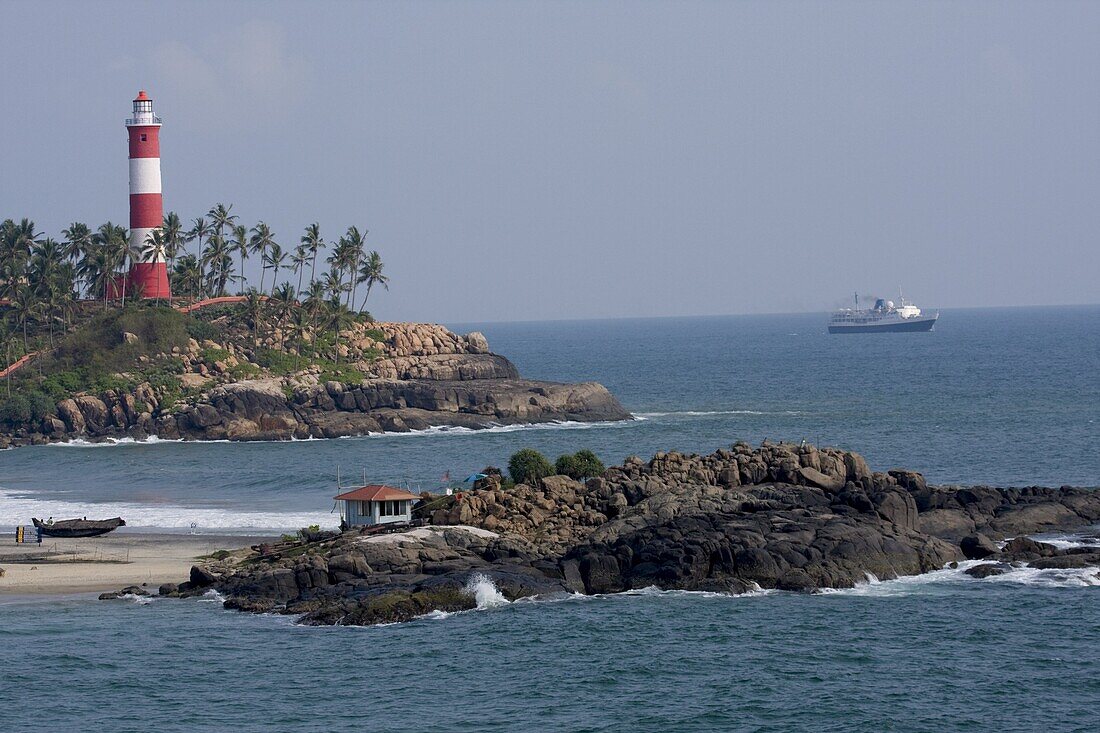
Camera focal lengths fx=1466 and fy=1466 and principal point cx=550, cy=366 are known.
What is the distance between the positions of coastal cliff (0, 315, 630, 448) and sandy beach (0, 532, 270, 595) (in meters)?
40.0

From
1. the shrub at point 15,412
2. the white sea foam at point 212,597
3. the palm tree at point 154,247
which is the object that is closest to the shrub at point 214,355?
the palm tree at point 154,247

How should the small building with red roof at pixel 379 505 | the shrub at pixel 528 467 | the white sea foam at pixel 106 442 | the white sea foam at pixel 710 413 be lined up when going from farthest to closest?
the white sea foam at pixel 710 413, the white sea foam at pixel 106 442, the shrub at pixel 528 467, the small building with red roof at pixel 379 505

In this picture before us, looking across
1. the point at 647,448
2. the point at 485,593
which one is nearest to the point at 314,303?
the point at 647,448

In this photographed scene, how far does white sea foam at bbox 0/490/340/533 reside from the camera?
6544 cm

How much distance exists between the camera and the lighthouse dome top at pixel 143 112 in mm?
112688

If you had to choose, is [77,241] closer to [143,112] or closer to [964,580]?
[143,112]

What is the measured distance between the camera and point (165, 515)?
69250 mm

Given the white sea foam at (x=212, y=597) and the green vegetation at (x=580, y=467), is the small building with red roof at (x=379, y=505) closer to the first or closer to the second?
the white sea foam at (x=212, y=597)

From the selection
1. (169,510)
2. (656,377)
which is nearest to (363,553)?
(169,510)

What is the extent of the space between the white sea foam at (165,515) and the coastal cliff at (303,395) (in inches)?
1165

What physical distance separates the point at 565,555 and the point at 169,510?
2749 cm

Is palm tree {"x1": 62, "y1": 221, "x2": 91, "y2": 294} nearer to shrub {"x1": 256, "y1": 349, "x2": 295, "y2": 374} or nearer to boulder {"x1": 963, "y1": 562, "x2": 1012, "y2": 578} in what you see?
shrub {"x1": 256, "y1": 349, "x2": 295, "y2": 374}

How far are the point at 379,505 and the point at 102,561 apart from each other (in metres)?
11.2

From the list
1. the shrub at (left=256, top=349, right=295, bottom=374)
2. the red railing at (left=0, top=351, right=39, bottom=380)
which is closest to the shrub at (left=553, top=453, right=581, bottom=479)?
the shrub at (left=256, top=349, right=295, bottom=374)
